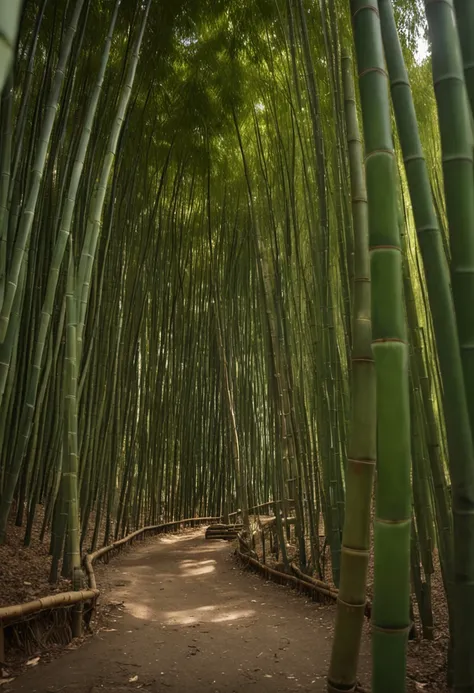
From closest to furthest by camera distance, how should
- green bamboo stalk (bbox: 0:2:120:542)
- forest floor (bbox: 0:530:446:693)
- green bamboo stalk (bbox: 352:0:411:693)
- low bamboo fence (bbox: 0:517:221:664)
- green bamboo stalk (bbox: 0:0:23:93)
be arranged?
green bamboo stalk (bbox: 0:0:23:93), green bamboo stalk (bbox: 352:0:411:693), forest floor (bbox: 0:530:446:693), low bamboo fence (bbox: 0:517:221:664), green bamboo stalk (bbox: 0:2:120:542)

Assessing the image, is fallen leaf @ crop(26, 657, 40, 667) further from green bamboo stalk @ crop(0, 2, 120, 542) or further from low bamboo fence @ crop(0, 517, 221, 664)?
green bamboo stalk @ crop(0, 2, 120, 542)

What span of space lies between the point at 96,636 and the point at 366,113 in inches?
86.3

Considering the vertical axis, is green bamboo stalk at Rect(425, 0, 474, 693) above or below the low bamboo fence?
above

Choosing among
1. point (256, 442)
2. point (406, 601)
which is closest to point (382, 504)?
point (406, 601)

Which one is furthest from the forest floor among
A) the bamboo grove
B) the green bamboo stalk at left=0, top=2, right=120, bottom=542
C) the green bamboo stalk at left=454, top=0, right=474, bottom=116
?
Result: the green bamboo stalk at left=454, top=0, right=474, bottom=116

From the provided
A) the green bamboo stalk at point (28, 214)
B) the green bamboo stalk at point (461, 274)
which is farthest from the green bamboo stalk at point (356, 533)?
the green bamboo stalk at point (28, 214)

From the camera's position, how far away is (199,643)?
2.23m

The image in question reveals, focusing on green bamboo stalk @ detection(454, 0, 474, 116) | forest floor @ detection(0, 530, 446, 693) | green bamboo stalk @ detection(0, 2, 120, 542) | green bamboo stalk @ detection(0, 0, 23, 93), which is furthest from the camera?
green bamboo stalk @ detection(0, 2, 120, 542)

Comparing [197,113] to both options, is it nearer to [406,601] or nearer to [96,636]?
[96,636]

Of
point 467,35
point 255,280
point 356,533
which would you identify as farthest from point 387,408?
point 255,280

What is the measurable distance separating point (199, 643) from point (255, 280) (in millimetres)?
3488

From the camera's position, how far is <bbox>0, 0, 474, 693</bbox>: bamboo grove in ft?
2.81

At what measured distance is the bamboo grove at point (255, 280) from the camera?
2.81 feet

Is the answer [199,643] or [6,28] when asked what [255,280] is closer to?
[199,643]
